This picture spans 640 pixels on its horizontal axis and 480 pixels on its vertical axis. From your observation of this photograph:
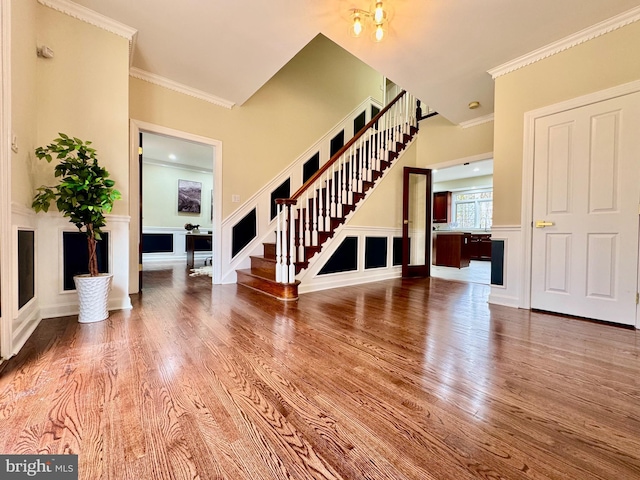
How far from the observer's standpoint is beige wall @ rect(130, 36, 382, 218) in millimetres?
3396

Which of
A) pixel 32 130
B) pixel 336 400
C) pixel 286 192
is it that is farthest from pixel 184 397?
pixel 286 192

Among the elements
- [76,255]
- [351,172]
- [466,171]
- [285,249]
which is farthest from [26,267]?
[466,171]

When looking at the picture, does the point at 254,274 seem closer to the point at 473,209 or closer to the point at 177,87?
the point at 177,87

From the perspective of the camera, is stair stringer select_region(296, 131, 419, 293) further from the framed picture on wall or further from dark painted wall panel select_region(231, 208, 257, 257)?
the framed picture on wall

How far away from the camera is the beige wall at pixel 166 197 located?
23.3 ft

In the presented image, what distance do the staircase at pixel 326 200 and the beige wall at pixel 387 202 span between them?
14 centimetres

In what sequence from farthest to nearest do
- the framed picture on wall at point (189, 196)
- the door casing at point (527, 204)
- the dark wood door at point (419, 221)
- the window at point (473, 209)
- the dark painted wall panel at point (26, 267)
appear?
the window at point (473, 209) < the framed picture on wall at point (189, 196) < the dark wood door at point (419, 221) < the door casing at point (527, 204) < the dark painted wall panel at point (26, 267)

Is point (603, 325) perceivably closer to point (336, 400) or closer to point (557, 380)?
point (557, 380)

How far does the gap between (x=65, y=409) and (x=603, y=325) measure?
12.2ft

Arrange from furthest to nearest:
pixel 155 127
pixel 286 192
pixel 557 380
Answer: pixel 286 192
pixel 155 127
pixel 557 380

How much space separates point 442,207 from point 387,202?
5.56 metres

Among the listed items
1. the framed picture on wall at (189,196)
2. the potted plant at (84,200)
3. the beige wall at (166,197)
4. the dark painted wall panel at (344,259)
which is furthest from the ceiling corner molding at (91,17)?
the framed picture on wall at (189,196)

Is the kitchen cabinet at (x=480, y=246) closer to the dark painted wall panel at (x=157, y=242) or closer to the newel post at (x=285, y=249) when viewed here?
the newel post at (x=285, y=249)

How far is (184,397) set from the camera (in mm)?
1180
